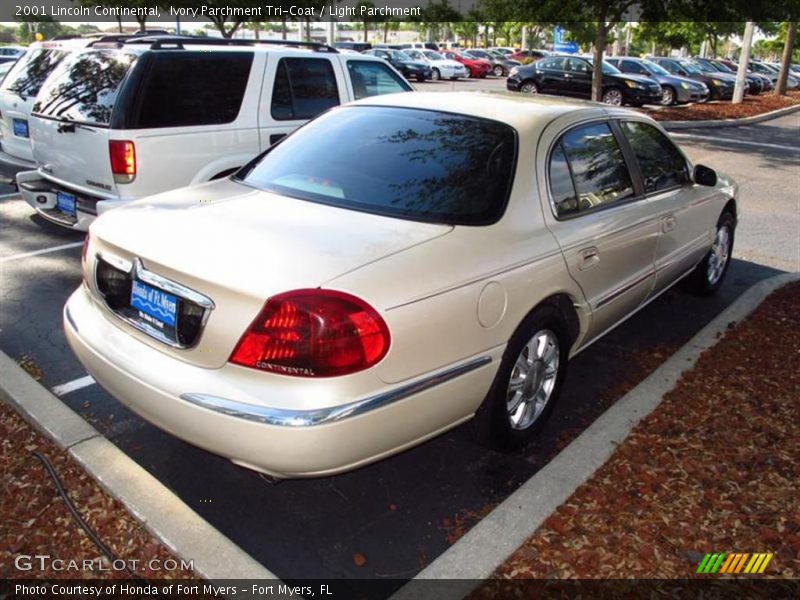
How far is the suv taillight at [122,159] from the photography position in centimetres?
532

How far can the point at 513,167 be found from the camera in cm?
332

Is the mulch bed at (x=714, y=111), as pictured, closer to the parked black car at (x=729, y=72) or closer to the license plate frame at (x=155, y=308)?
the parked black car at (x=729, y=72)

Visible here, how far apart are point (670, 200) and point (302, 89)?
3714 mm

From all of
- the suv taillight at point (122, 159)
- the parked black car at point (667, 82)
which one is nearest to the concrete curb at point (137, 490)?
the suv taillight at point (122, 159)

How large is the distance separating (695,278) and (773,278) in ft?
3.11

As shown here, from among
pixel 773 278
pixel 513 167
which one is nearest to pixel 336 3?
pixel 773 278

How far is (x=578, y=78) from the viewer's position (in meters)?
23.4

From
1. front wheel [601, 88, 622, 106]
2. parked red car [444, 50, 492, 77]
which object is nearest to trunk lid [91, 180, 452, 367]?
front wheel [601, 88, 622, 106]

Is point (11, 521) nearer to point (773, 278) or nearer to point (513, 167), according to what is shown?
point (513, 167)

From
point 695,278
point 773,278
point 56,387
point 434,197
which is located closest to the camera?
point 434,197

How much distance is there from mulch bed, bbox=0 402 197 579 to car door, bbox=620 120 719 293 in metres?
3.46

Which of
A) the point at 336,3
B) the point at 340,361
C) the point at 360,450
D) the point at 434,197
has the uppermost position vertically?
the point at 336,3

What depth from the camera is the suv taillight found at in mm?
5324

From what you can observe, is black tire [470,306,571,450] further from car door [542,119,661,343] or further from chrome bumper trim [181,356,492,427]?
chrome bumper trim [181,356,492,427]
